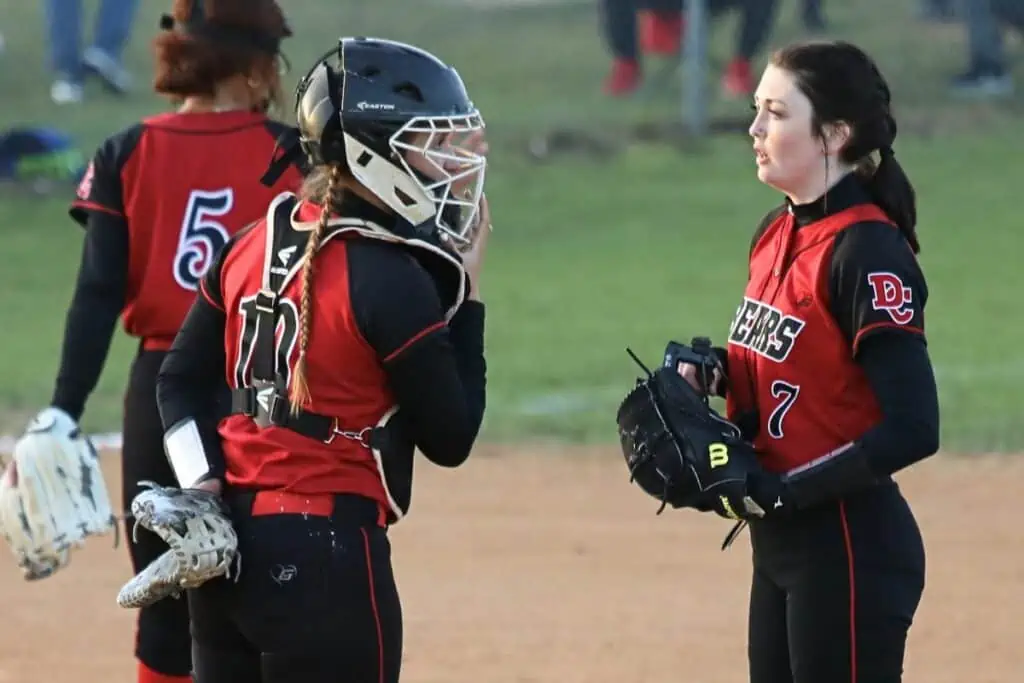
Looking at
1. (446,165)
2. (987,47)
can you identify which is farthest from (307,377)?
(987,47)

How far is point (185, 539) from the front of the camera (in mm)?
3104

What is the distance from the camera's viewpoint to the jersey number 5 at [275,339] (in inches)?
123

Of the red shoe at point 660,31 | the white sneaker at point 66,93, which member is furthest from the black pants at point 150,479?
the white sneaker at point 66,93

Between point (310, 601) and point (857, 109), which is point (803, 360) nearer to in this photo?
point (857, 109)

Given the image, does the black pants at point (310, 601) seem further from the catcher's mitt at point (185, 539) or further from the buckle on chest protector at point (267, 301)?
the buckle on chest protector at point (267, 301)

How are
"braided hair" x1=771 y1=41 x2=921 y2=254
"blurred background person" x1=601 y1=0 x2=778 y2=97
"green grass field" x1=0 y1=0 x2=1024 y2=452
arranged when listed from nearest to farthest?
"braided hair" x1=771 y1=41 x2=921 y2=254 < "green grass field" x1=0 y1=0 x2=1024 y2=452 < "blurred background person" x1=601 y1=0 x2=778 y2=97

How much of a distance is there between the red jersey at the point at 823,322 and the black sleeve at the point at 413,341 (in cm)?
65

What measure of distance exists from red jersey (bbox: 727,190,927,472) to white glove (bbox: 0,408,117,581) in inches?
57.5

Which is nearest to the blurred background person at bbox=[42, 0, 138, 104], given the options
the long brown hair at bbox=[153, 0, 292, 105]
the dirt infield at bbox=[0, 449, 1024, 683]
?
the dirt infield at bbox=[0, 449, 1024, 683]

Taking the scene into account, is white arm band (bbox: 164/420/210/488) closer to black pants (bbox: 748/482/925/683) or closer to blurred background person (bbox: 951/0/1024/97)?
black pants (bbox: 748/482/925/683)

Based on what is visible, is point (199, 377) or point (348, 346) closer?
point (348, 346)

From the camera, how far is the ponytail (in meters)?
3.54

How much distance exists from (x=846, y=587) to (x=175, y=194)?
1.83 meters

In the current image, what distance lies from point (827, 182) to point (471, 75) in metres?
12.9
